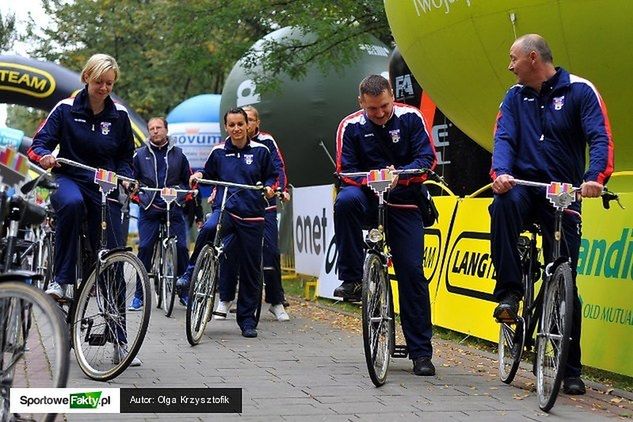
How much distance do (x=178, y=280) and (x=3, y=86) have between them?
36.4ft

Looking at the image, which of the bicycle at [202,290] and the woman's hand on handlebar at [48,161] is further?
the bicycle at [202,290]

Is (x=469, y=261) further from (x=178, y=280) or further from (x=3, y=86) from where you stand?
(x=3, y=86)

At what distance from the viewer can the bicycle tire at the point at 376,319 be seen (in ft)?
22.6

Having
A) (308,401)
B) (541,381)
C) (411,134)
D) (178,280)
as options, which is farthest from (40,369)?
(178,280)

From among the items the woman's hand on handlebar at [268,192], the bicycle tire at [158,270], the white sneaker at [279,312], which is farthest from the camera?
the bicycle tire at [158,270]

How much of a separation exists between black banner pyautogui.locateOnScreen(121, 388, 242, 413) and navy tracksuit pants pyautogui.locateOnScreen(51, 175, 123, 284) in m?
1.23

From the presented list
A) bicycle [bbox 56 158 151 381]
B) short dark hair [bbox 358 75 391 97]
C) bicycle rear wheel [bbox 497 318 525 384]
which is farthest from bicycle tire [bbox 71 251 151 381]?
bicycle rear wheel [bbox 497 318 525 384]

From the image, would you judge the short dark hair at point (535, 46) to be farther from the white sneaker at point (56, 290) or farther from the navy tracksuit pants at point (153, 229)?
the navy tracksuit pants at point (153, 229)

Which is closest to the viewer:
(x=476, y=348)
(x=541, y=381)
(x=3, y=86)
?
(x=541, y=381)

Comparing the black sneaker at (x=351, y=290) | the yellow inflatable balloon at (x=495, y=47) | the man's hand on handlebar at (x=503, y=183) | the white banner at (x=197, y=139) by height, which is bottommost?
the black sneaker at (x=351, y=290)

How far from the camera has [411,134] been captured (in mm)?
7574

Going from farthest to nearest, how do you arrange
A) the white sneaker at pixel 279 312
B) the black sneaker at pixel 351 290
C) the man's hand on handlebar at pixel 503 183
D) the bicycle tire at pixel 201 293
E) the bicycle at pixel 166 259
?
the bicycle at pixel 166 259, the white sneaker at pixel 279 312, the bicycle tire at pixel 201 293, the black sneaker at pixel 351 290, the man's hand on handlebar at pixel 503 183

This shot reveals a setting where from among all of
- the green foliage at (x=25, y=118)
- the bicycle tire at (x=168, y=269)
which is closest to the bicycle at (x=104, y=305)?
the bicycle tire at (x=168, y=269)

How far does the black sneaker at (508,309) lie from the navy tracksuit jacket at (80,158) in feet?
8.63
